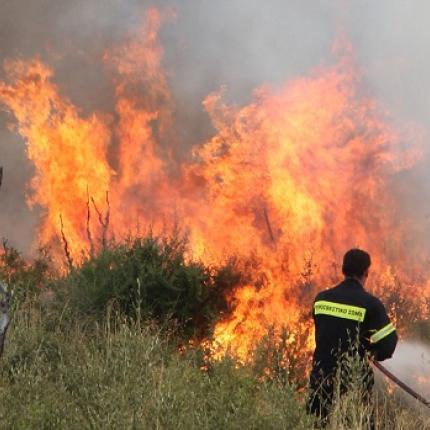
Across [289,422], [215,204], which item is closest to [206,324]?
[215,204]

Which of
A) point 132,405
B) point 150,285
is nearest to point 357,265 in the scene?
point 132,405

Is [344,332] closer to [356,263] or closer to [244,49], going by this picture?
[356,263]

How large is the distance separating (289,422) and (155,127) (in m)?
12.1

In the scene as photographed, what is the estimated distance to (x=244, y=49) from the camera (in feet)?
54.4

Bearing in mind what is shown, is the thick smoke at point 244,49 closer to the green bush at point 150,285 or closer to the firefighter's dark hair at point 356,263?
the green bush at point 150,285

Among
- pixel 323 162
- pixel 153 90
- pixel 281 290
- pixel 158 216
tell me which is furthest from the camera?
pixel 153 90

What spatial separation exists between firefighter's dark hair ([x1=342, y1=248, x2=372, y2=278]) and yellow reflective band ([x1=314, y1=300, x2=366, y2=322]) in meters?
0.27

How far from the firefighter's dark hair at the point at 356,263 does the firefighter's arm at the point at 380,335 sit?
28cm

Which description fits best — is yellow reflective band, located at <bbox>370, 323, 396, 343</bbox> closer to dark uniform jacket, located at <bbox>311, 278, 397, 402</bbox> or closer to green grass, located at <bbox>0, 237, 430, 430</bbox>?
dark uniform jacket, located at <bbox>311, 278, 397, 402</bbox>

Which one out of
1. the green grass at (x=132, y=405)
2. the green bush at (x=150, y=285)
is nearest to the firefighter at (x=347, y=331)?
the green grass at (x=132, y=405)

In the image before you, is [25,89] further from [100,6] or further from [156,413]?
[156,413]

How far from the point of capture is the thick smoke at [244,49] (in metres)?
14.6

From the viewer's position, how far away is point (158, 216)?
15008 mm

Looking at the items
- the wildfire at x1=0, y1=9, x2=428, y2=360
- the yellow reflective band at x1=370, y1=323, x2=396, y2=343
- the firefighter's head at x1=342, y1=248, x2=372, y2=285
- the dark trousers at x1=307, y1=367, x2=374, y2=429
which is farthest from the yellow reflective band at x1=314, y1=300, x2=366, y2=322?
the wildfire at x1=0, y1=9, x2=428, y2=360
